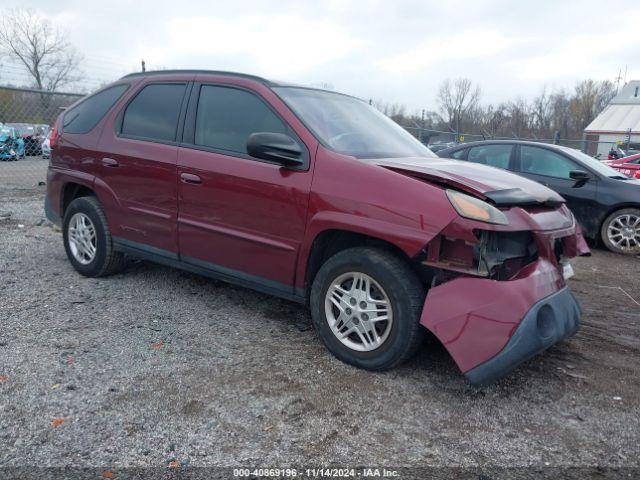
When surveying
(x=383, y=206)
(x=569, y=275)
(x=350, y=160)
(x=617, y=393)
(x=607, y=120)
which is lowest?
(x=617, y=393)

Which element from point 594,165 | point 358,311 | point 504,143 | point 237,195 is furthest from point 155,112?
point 594,165

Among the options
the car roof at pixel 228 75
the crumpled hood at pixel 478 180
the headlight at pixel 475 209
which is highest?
the car roof at pixel 228 75

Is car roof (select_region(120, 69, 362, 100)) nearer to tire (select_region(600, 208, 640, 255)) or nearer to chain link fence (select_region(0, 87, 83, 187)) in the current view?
tire (select_region(600, 208, 640, 255))

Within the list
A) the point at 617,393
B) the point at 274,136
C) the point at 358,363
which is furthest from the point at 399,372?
the point at 274,136

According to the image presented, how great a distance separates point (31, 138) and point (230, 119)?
44.3 ft

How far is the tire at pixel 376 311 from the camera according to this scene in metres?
3.07

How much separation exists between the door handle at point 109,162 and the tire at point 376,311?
217 cm

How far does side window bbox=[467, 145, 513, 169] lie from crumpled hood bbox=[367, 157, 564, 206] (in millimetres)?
4437

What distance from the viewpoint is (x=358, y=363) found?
10.8 feet

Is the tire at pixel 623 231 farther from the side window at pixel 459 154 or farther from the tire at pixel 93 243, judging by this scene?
the tire at pixel 93 243

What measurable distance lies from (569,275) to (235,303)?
2555 mm

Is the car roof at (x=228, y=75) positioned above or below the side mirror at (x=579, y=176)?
above

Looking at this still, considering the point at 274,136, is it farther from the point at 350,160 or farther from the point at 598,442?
the point at 598,442


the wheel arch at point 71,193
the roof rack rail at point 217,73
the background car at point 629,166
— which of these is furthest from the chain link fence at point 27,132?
the roof rack rail at point 217,73
